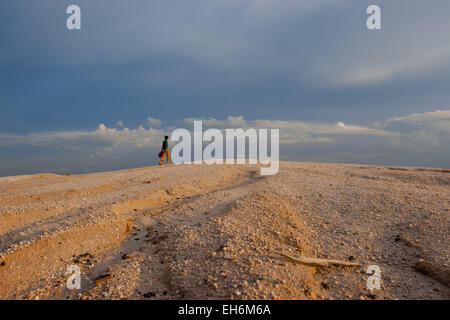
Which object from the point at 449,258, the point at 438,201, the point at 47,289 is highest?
the point at 438,201

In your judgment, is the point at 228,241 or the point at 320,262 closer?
the point at 320,262

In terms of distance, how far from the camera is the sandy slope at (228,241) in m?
4.45

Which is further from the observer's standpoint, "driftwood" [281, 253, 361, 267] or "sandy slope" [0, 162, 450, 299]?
"driftwood" [281, 253, 361, 267]

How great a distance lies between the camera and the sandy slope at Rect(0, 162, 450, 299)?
175 inches

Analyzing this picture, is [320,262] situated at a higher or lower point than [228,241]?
lower

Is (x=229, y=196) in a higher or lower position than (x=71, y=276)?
higher

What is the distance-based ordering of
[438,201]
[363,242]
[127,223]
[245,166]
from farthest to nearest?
1. [245,166]
2. [438,201]
3. [127,223]
4. [363,242]

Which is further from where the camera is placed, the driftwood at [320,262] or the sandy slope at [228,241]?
the driftwood at [320,262]

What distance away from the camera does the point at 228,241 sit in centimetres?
566

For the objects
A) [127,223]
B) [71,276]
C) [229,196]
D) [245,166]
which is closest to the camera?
[71,276]

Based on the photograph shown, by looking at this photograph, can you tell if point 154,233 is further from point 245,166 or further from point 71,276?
point 245,166
